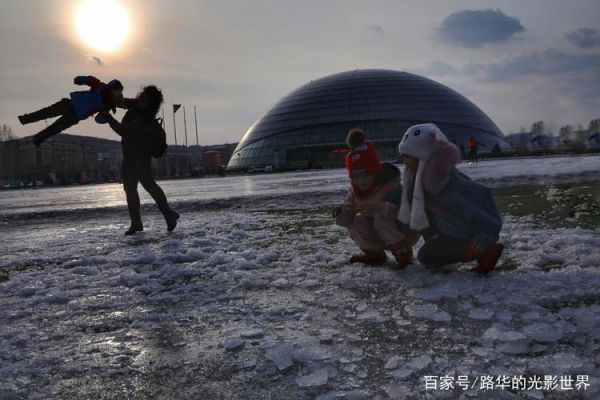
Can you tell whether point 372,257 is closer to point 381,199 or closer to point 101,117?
point 381,199

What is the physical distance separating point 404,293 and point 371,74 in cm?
7758

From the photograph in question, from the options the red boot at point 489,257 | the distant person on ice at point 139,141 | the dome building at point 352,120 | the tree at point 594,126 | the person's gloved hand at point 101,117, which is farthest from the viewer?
the tree at point 594,126

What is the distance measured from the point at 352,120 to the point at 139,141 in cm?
6203

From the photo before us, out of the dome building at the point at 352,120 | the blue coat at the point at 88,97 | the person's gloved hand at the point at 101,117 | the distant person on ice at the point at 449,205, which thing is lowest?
the distant person on ice at the point at 449,205

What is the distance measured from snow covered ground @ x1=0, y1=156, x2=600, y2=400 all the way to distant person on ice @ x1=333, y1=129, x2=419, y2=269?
0.17m

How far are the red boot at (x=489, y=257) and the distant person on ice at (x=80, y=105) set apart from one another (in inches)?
163

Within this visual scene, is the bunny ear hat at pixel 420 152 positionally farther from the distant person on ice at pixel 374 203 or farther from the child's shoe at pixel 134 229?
the child's shoe at pixel 134 229

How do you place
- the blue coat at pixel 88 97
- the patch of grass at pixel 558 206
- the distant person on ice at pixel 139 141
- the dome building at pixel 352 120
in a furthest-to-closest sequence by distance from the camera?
the dome building at pixel 352 120, the distant person on ice at pixel 139 141, the blue coat at pixel 88 97, the patch of grass at pixel 558 206

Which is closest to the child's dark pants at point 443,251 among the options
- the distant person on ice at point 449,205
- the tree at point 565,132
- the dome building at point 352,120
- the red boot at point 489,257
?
the distant person on ice at point 449,205

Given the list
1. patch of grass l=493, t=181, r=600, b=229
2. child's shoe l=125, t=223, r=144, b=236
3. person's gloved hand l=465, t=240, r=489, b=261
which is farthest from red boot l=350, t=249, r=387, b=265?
child's shoe l=125, t=223, r=144, b=236

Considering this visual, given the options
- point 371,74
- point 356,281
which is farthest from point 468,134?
point 356,281

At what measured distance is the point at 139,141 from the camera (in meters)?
5.04

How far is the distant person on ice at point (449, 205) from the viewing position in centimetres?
251

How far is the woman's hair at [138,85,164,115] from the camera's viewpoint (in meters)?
4.96
